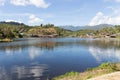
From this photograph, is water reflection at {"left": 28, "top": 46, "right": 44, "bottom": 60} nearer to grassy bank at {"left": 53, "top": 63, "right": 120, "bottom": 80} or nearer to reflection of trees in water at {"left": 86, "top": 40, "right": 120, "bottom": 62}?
reflection of trees in water at {"left": 86, "top": 40, "right": 120, "bottom": 62}

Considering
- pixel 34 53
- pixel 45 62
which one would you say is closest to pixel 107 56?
pixel 45 62

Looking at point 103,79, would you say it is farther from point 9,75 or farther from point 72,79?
point 9,75

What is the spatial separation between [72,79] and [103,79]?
894cm

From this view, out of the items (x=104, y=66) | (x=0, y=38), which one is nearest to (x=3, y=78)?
(x=104, y=66)

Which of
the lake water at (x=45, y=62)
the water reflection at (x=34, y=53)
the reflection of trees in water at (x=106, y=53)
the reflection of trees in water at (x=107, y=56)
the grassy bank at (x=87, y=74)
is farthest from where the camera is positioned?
the water reflection at (x=34, y=53)

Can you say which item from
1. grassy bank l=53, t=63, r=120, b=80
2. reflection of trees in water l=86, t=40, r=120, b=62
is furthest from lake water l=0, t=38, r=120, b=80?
grassy bank l=53, t=63, r=120, b=80

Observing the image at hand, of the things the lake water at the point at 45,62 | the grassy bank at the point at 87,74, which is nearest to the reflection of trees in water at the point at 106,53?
the lake water at the point at 45,62

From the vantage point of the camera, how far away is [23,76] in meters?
40.7

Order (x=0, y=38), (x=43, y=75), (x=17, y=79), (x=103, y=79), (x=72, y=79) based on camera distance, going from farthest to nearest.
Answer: (x=0, y=38), (x=43, y=75), (x=17, y=79), (x=72, y=79), (x=103, y=79)

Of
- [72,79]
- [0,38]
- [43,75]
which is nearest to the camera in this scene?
[72,79]

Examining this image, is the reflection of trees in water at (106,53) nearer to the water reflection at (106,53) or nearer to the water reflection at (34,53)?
the water reflection at (106,53)

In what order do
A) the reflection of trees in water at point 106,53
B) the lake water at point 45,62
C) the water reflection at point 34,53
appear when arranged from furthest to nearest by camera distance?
the water reflection at point 34,53 < the reflection of trees in water at point 106,53 < the lake water at point 45,62

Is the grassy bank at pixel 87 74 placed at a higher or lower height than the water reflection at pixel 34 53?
higher

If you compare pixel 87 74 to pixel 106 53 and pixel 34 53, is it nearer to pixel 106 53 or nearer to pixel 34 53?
pixel 106 53
